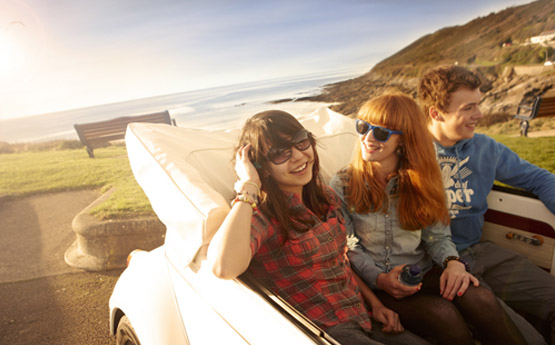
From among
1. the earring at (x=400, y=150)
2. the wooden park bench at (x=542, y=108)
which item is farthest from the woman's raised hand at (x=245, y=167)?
the wooden park bench at (x=542, y=108)

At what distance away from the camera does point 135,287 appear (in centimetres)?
155

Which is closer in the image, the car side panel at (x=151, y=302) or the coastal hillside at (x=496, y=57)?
the car side panel at (x=151, y=302)

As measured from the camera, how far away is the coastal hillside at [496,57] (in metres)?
6.83

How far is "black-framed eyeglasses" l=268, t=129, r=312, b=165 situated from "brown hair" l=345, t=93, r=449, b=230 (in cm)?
46

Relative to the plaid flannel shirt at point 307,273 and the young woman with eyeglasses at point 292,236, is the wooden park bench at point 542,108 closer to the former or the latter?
the young woman with eyeglasses at point 292,236

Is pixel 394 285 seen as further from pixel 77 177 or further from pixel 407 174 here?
pixel 77 177

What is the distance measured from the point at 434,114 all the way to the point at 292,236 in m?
1.29

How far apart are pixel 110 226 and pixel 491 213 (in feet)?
11.6

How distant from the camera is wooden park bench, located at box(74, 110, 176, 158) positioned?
805 centimetres

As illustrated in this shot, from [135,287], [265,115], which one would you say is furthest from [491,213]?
[135,287]

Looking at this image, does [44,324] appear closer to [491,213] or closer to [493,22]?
[491,213]

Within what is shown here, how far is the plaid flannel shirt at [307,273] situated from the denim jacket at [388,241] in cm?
32

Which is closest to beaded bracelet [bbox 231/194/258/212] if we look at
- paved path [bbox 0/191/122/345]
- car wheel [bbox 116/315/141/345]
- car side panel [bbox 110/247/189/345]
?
car side panel [bbox 110/247/189/345]

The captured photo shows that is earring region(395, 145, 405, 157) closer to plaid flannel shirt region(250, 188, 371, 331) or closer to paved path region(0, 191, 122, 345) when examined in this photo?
plaid flannel shirt region(250, 188, 371, 331)
